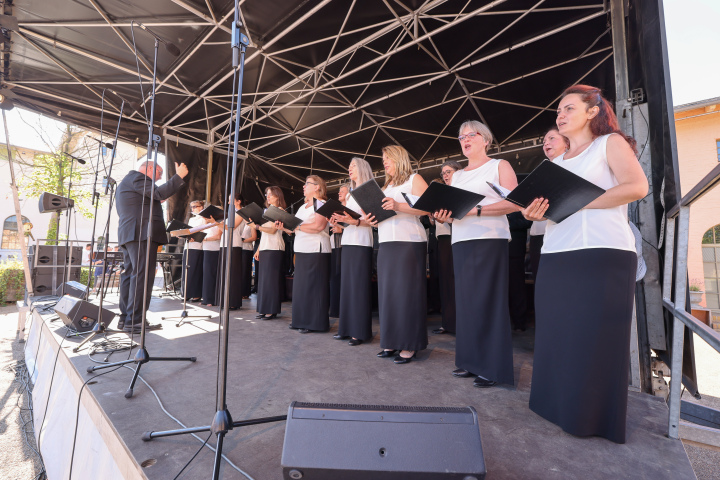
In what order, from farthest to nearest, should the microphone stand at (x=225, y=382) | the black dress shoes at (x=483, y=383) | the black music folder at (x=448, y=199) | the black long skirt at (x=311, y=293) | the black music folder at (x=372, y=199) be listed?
the black long skirt at (x=311, y=293)
the black music folder at (x=372, y=199)
the black dress shoes at (x=483, y=383)
the black music folder at (x=448, y=199)
the microphone stand at (x=225, y=382)

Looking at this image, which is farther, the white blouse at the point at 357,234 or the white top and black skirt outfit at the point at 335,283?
the white top and black skirt outfit at the point at 335,283

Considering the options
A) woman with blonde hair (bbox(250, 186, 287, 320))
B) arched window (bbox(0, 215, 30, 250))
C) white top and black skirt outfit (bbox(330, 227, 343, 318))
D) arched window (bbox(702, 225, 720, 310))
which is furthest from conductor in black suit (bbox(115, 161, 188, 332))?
arched window (bbox(0, 215, 30, 250))

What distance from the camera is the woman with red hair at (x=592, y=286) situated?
152 cm

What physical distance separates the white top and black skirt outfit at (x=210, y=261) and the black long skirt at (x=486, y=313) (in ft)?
14.2

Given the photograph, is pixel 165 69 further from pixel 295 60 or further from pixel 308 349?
pixel 308 349

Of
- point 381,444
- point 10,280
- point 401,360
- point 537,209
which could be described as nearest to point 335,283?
point 401,360

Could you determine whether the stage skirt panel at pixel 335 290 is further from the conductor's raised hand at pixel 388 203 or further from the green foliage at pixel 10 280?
the green foliage at pixel 10 280

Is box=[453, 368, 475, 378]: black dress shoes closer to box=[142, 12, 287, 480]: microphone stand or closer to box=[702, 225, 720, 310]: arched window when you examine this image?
box=[142, 12, 287, 480]: microphone stand

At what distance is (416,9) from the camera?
449 cm

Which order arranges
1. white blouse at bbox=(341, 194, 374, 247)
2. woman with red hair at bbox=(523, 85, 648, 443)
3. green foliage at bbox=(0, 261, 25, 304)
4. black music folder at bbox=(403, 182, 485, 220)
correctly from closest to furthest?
woman with red hair at bbox=(523, 85, 648, 443)
black music folder at bbox=(403, 182, 485, 220)
white blouse at bbox=(341, 194, 374, 247)
green foliage at bbox=(0, 261, 25, 304)

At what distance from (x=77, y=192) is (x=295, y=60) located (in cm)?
1211

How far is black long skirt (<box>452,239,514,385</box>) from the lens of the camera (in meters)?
2.16

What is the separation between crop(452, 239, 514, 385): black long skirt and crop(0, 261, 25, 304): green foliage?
1108 cm

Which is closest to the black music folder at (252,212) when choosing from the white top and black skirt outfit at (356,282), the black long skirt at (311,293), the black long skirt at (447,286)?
the black long skirt at (311,293)
